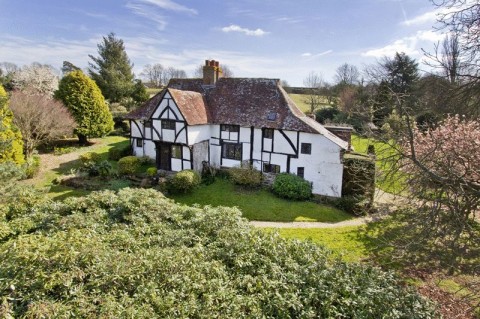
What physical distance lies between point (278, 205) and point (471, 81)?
11.5 metres

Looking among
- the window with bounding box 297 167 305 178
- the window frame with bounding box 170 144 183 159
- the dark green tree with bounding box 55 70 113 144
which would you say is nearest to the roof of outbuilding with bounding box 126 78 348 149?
the window frame with bounding box 170 144 183 159

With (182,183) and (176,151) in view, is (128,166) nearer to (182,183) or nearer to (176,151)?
(176,151)

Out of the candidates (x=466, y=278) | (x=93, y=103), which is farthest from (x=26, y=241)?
(x=93, y=103)

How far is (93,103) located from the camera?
27.1 meters

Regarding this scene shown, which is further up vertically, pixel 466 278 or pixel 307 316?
pixel 307 316

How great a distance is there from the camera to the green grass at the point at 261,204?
16.0 m

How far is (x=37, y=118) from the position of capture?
21.6 metres

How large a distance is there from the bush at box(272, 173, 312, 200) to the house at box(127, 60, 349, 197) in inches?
40.4

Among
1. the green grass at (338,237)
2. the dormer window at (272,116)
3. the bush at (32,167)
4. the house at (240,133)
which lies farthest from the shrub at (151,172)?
the green grass at (338,237)

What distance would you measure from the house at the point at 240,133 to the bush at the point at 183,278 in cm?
1152

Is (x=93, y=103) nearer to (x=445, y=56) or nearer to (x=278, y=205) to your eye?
(x=278, y=205)

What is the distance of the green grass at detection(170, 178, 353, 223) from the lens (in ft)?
52.6

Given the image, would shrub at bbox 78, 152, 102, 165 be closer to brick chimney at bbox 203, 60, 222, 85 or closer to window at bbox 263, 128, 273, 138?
brick chimney at bbox 203, 60, 222, 85

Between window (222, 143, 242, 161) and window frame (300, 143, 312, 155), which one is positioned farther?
window (222, 143, 242, 161)
